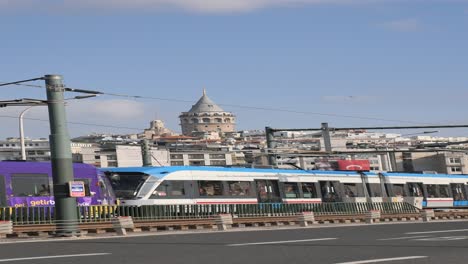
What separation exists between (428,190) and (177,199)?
22945 millimetres

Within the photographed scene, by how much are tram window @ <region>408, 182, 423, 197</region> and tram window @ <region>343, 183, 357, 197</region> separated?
5.78 meters

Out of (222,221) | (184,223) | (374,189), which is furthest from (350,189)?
(222,221)

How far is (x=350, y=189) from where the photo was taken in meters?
47.7

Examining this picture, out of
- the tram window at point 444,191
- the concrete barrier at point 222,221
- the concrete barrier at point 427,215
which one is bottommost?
the concrete barrier at point 427,215

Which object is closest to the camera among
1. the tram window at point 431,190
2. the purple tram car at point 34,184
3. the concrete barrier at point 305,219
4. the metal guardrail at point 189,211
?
the metal guardrail at point 189,211

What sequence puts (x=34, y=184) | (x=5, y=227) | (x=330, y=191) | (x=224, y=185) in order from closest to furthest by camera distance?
(x=5, y=227) → (x=34, y=184) → (x=224, y=185) → (x=330, y=191)

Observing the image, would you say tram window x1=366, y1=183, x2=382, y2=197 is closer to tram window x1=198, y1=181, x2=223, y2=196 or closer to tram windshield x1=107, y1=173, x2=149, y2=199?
tram window x1=198, y1=181, x2=223, y2=196

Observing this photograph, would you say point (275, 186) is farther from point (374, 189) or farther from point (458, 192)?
point (458, 192)

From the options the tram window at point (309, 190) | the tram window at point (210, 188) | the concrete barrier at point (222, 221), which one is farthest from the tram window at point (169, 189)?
the tram window at point (309, 190)

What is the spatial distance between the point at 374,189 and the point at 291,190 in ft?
27.5

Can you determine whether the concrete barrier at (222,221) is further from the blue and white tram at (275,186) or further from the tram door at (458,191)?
the tram door at (458,191)

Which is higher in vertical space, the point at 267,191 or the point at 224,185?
the point at 224,185

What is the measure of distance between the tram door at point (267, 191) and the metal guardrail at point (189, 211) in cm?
66

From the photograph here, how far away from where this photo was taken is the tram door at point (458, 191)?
184ft
